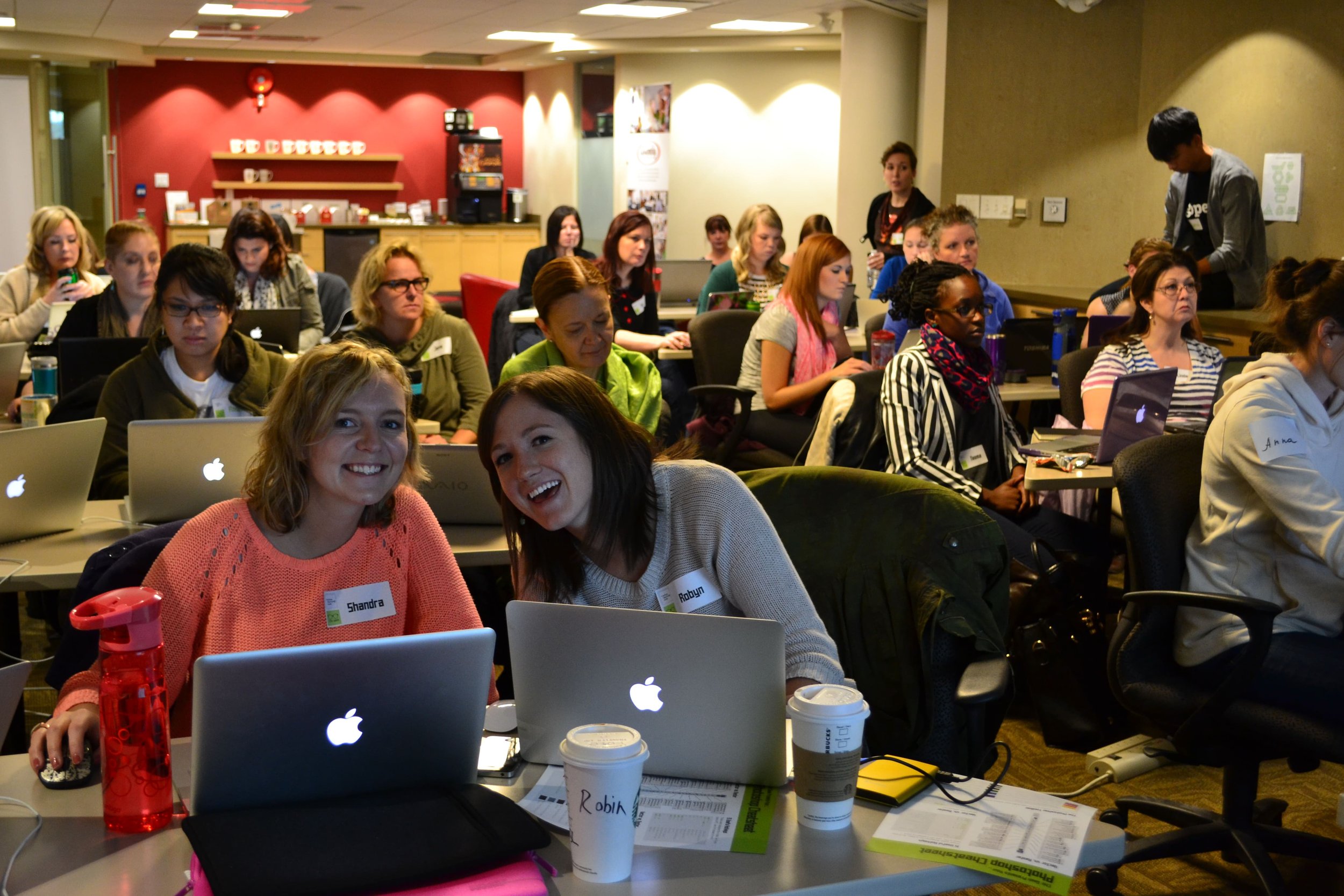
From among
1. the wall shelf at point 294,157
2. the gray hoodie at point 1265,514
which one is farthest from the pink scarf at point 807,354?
the wall shelf at point 294,157

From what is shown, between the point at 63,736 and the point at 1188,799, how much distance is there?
2.51m

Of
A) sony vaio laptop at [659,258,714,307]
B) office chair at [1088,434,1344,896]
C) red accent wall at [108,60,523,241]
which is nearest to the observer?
office chair at [1088,434,1344,896]

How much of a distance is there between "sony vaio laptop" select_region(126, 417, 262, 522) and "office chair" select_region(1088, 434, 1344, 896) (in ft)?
6.04

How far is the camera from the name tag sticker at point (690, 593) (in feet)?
6.28

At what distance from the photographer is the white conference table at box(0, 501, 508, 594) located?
253cm

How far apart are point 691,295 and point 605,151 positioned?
5.71 m

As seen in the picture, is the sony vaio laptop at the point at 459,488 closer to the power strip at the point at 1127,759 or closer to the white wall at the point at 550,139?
the power strip at the point at 1127,759

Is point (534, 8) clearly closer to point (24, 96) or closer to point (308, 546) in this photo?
point (24, 96)

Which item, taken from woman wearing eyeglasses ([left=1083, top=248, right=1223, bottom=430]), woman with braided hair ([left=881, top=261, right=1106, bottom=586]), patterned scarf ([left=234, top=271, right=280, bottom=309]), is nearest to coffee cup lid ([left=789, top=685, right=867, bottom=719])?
woman with braided hair ([left=881, top=261, right=1106, bottom=586])

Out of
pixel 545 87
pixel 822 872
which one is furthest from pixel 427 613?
pixel 545 87

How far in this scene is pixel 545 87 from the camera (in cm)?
1423

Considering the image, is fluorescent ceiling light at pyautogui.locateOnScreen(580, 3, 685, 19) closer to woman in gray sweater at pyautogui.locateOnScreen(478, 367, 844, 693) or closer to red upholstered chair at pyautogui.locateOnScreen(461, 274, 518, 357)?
red upholstered chair at pyautogui.locateOnScreen(461, 274, 518, 357)

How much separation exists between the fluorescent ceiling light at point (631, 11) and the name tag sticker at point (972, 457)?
6.95 metres

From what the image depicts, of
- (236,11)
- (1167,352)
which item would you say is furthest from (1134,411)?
(236,11)
